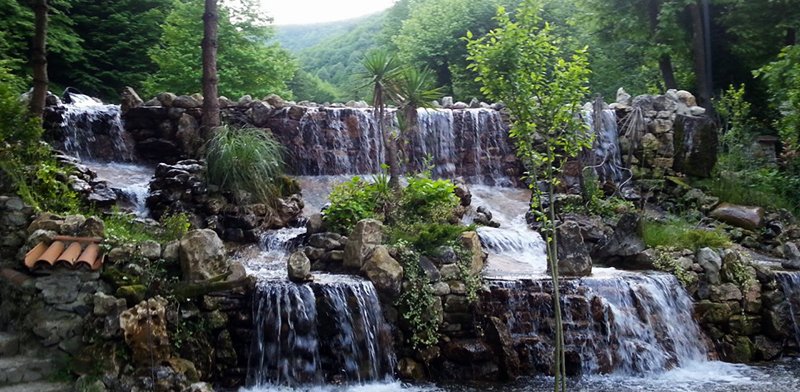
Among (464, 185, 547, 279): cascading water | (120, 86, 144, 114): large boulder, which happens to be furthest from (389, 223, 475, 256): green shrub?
(120, 86, 144, 114): large boulder

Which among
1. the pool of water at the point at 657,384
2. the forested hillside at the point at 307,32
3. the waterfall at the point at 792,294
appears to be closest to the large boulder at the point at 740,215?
the waterfall at the point at 792,294

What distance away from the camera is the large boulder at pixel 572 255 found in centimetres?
774

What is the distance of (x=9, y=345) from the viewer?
17.7 ft

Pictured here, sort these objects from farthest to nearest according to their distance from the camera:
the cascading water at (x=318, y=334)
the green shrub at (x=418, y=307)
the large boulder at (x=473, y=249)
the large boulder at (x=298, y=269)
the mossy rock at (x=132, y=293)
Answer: the large boulder at (x=473, y=249) < the green shrub at (x=418, y=307) < the large boulder at (x=298, y=269) < the cascading water at (x=318, y=334) < the mossy rock at (x=132, y=293)

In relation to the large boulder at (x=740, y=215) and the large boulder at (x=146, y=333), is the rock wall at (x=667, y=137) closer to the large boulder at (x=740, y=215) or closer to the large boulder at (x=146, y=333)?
the large boulder at (x=740, y=215)

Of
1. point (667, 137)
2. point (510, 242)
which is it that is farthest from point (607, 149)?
point (510, 242)

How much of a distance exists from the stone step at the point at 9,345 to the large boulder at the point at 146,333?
958 mm

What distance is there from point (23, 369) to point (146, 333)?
→ 97cm

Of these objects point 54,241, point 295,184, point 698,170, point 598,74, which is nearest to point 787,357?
point 698,170

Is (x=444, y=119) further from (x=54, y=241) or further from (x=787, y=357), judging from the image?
(x=54, y=241)

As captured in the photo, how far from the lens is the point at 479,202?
11.8 meters

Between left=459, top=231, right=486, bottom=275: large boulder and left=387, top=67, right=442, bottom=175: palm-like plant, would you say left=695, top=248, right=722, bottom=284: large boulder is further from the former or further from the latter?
left=387, top=67, right=442, bottom=175: palm-like plant

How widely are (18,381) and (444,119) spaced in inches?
377

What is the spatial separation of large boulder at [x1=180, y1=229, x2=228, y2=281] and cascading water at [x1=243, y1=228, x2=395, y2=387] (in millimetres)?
509
